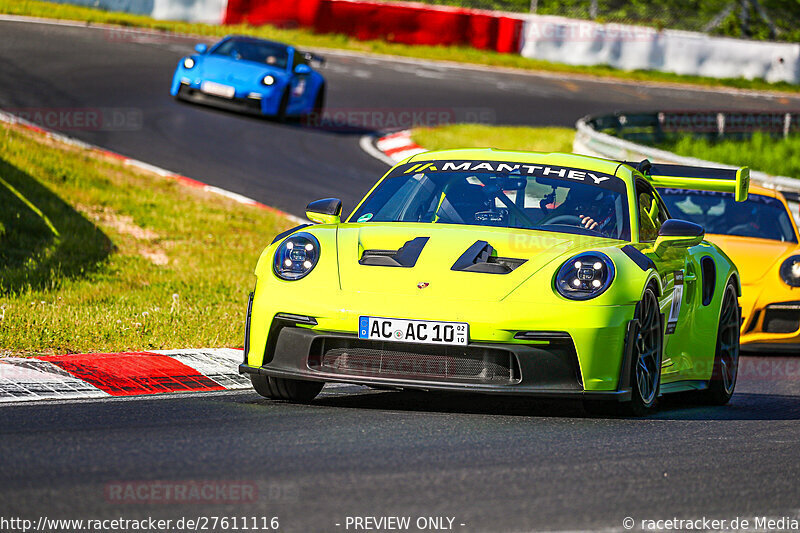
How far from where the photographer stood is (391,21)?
3322 cm

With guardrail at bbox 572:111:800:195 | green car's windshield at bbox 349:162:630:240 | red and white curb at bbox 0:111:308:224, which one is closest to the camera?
green car's windshield at bbox 349:162:630:240

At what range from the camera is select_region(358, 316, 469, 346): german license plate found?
6.05m

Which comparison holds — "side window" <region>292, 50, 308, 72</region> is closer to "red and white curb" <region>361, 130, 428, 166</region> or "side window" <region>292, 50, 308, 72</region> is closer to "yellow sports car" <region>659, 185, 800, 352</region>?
"red and white curb" <region>361, 130, 428, 166</region>

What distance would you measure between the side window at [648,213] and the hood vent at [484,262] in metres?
1.09

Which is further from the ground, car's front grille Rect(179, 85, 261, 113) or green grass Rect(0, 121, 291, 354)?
car's front grille Rect(179, 85, 261, 113)

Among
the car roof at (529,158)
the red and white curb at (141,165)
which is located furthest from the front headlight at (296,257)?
the red and white curb at (141,165)

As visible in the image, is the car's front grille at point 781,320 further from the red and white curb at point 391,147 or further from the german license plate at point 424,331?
the red and white curb at point 391,147

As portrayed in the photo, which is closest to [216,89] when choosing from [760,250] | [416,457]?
[760,250]

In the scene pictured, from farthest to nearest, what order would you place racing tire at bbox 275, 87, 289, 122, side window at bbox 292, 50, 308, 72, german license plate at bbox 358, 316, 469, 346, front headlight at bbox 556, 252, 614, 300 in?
1. side window at bbox 292, 50, 308, 72
2. racing tire at bbox 275, 87, 289, 122
3. front headlight at bbox 556, 252, 614, 300
4. german license plate at bbox 358, 316, 469, 346

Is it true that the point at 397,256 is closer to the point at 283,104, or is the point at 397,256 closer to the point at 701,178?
the point at 701,178
